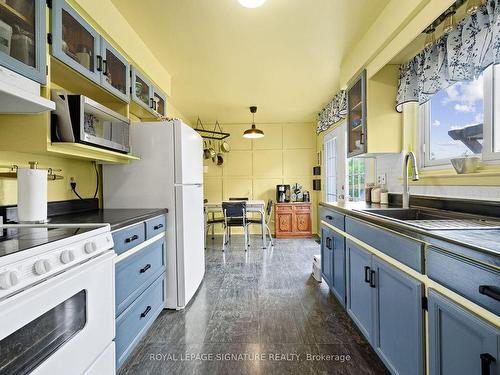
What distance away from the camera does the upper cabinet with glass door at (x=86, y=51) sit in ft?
4.47

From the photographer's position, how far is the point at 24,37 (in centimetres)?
120

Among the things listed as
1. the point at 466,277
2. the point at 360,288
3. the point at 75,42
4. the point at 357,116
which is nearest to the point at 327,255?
the point at 360,288

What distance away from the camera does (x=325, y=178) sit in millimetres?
5023

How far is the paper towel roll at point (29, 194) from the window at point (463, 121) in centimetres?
241

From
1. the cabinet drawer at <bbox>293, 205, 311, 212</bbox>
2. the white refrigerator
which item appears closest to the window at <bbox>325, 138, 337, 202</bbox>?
the cabinet drawer at <bbox>293, 205, 311, 212</bbox>

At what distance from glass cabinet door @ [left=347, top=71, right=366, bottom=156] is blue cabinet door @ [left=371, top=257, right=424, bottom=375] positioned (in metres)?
1.24

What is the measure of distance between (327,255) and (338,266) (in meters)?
0.30

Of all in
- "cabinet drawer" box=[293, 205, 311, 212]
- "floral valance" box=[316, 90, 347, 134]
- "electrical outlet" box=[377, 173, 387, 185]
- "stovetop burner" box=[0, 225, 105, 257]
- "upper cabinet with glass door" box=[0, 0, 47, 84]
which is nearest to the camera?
"stovetop burner" box=[0, 225, 105, 257]

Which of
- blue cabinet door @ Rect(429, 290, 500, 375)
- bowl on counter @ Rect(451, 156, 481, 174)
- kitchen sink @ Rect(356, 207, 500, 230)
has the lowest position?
blue cabinet door @ Rect(429, 290, 500, 375)

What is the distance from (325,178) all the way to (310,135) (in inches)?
43.7

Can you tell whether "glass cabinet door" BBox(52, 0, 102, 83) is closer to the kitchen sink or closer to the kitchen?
the kitchen

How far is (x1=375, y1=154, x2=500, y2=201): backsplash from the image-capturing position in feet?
4.74

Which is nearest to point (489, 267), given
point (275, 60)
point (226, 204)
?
point (275, 60)

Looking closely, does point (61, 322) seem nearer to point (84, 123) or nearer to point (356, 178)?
point (84, 123)
